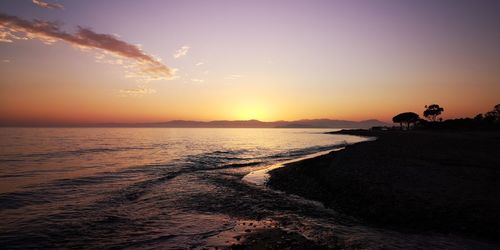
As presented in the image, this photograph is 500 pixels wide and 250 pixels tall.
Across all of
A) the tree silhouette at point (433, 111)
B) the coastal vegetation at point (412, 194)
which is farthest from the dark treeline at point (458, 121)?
the coastal vegetation at point (412, 194)

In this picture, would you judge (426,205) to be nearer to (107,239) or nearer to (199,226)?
(199,226)

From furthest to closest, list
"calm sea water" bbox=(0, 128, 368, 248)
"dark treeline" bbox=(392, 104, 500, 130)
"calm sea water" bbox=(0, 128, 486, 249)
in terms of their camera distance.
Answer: "dark treeline" bbox=(392, 104, 500, 130) < "calm sea water" bbox=(0, 128, 368, 248) < "calm sea water" bbox=(0, 128, 486, 249)

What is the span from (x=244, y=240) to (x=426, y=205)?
8.18m

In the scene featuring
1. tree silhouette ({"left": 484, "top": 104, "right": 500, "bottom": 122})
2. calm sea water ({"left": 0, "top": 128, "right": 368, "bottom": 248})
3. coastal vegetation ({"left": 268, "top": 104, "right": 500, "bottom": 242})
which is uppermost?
tree silhouette ({"left": 484, "top": 104, "right": 500, "bottom": 122})

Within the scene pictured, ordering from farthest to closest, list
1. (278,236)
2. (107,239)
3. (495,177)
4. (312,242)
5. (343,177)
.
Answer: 1. (343,177)
2. (495,177)
3. (107,239)
4. (278,236)
5. (312,242)

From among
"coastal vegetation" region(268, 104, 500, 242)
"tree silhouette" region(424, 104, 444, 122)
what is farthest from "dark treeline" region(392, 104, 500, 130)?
"coastal vegetation" region(268, 104, 500, 242)

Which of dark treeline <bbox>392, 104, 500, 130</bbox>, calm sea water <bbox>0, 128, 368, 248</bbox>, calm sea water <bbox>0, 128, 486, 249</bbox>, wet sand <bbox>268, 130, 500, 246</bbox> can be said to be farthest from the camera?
dark treeline <bbox>392, 104, 500, 130</bbox>

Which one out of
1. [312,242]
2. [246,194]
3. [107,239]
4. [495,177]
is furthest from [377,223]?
A: [495,177]

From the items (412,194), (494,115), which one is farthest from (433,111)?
(412,194)

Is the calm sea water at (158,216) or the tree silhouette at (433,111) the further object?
the tree silhouette at (433,111)

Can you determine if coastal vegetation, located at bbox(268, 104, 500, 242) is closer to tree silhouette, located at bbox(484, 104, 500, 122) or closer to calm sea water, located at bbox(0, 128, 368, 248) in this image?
calm sea water, located at bbox(0, 128, 368, 248)

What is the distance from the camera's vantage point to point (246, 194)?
17625mm

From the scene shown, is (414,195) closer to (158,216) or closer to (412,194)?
(412,194)

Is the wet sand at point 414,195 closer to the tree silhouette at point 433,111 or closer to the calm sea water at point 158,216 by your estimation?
the calm sea water at point 158,216
